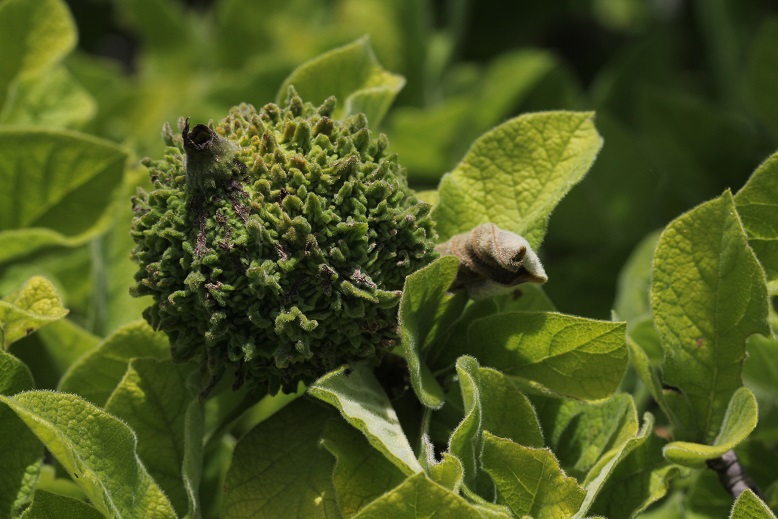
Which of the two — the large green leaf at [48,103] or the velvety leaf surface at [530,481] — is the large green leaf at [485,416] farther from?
the large green leaf at [48,103]

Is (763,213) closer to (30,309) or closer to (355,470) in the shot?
(355,470)

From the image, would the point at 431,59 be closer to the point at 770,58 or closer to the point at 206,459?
the point at 770,58

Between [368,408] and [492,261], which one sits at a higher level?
[492,261]

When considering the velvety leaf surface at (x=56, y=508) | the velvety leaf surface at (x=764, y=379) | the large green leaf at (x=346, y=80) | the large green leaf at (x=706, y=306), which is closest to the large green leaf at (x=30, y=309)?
the velvety leaf surface at (x=56, y=508)

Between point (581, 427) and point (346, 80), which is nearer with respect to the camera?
point (581, 427)

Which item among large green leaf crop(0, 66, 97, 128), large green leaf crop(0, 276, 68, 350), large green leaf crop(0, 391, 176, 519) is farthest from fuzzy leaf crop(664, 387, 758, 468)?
large green leaf crop(0, 66, 97, 128)

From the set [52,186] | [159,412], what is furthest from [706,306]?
[52,186]
